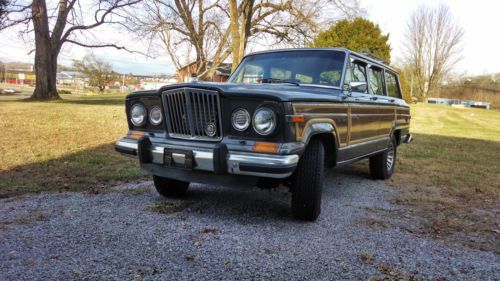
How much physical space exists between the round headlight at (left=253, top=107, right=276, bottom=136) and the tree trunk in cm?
2120

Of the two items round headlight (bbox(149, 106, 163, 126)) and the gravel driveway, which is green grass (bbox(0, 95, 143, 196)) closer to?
the gravel driveway

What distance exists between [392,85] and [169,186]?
431 centimetres

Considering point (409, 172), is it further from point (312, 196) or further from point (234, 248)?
point (234, 248)

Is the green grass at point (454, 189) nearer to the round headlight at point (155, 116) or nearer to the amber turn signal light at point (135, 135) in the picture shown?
the round headlight at point (155, 116)

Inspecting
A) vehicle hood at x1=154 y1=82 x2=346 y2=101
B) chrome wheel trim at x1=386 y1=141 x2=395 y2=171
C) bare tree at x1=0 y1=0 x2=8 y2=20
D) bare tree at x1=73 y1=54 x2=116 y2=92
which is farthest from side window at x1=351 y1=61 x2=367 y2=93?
bare tree at x1=73 y1=54 x2=116 y2=92

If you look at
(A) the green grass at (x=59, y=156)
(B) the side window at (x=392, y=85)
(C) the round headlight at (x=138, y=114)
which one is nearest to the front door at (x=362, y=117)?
(B) the side window at (x=392, y=85)

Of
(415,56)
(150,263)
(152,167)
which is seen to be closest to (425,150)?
(152,167)

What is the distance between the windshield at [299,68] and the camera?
4668 millimetres

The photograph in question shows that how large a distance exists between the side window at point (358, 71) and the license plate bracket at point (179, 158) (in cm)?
238

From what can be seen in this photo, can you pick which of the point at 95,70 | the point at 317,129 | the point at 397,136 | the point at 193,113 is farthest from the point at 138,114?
the point at 95,70

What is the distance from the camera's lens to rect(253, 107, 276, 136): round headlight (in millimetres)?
3412

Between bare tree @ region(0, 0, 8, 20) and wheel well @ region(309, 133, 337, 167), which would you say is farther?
bare tree @ region(0, 0, 8, 20)

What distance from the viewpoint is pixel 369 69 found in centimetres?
566

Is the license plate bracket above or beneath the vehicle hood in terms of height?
beneath
